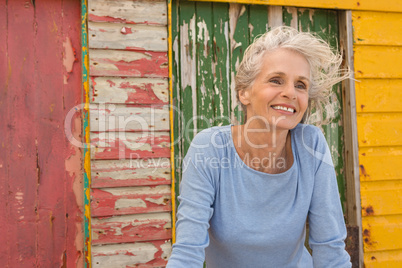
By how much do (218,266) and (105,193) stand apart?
4.97ft

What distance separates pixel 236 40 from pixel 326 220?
2.23 metres

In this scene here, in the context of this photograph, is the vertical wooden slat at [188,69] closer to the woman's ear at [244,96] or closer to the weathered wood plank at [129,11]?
the weathered wood plank at [129,11]

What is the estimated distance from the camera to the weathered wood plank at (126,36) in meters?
2.90

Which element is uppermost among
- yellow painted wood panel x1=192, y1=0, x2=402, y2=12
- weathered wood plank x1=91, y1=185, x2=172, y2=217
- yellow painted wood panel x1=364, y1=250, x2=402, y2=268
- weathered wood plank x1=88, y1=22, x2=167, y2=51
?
yellow painted wood panel x1=192, y1=0, x2=402, y2=12

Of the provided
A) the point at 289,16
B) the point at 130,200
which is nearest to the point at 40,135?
the point at 130,200

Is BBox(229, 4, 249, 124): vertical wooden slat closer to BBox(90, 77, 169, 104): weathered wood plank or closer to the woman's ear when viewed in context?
BBox(90, 77, 169, 104): weathered wood plank

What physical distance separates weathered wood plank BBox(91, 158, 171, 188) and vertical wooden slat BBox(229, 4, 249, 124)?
84 cm

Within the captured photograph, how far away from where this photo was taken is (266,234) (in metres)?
1.54

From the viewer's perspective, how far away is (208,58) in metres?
3.26

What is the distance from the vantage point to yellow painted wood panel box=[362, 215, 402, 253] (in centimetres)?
336

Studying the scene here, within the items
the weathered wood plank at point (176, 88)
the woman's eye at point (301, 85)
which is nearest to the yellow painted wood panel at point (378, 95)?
the weathered wood plank at point (176, 88)

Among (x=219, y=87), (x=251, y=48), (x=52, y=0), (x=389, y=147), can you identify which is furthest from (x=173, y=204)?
(x=389, y=147)

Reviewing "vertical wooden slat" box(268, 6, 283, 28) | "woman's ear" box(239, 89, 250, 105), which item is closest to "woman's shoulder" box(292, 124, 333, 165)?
"woman's ear" box(239, 89, 250, 105)

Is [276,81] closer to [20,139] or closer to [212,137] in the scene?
[212,137]
